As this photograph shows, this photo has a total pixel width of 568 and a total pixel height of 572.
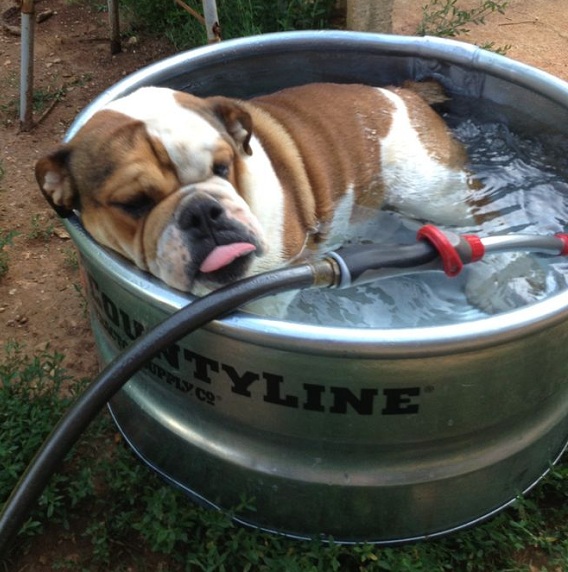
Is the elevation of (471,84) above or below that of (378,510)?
above

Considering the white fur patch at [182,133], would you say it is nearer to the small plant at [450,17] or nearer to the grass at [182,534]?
the grass at [182,534]

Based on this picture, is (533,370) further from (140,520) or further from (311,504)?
(140,520)

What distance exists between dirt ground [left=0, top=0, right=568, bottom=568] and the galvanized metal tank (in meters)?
0.64

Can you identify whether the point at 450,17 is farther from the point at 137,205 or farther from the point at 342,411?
the point at 342,411

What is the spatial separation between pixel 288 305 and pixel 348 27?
8.49 feet

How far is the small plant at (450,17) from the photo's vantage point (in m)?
4.63

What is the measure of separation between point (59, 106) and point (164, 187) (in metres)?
2.54

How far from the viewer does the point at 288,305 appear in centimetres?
247

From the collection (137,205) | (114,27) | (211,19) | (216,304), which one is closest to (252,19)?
(211,19)

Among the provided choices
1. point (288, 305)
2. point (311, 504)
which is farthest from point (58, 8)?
point (311, 504)

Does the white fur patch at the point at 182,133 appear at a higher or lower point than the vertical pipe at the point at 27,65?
higher

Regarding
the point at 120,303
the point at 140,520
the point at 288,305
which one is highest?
the point at 120,303

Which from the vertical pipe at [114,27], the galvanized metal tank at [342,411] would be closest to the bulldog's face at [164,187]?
the galvanized metal tank at [342,411]

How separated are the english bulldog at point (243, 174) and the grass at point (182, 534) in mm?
690
